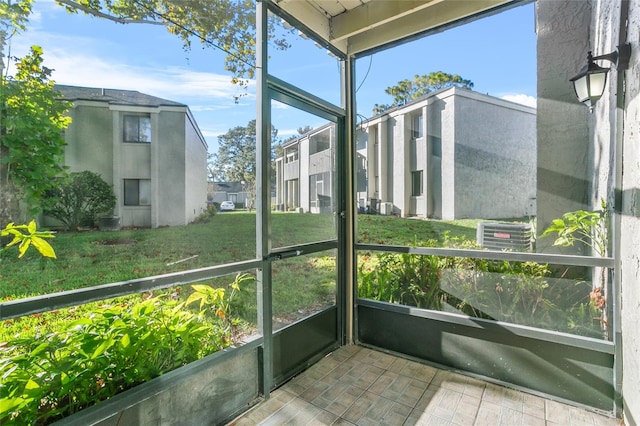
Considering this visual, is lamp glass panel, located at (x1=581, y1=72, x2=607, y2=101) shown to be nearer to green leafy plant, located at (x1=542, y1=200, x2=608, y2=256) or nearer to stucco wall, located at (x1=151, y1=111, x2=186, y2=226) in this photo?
green leafy plant, located at (x1=542, y1=200, x2=608, y2=256)

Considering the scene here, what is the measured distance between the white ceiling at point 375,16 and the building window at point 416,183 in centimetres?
123

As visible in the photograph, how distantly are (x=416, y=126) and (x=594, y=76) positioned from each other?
3.92ft

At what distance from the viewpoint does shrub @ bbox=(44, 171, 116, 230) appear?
1.30 metres

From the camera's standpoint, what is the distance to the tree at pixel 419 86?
254 centimetres

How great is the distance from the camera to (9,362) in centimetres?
119

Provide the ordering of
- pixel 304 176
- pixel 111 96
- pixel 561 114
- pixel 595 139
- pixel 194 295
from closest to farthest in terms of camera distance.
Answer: pixel 111 96, pixel 194 295, pixel 595 139, pixel 561 114, pixel 304 176

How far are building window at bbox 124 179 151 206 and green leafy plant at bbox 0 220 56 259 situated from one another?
1.10 feet

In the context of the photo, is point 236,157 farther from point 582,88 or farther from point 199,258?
point 582,88

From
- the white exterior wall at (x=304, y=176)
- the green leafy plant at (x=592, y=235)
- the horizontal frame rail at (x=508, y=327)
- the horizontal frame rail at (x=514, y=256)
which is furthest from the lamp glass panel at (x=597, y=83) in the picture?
the white exterior wall at (x=304, y=176)

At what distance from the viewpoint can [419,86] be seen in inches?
105

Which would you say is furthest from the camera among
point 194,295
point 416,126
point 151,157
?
point 416,126

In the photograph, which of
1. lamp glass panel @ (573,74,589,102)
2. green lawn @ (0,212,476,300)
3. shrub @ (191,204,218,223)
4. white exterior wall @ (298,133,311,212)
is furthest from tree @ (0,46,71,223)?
lamp glass panel @ (573,74,589,102)

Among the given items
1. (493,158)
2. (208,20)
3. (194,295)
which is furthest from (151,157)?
(493,158)

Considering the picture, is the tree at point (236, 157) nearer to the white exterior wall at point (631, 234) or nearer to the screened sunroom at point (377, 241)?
the screened sunroom at point (377, 241)
